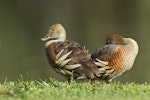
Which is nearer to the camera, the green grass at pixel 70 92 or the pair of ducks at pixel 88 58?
the green grass at pixel 70 92

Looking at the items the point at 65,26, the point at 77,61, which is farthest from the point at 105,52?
the point at 65,26

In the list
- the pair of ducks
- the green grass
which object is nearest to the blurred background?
the pair of ducks

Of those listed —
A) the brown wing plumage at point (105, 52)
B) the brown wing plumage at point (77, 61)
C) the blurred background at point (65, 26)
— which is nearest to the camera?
the brown wing plumage at point (77, 61)

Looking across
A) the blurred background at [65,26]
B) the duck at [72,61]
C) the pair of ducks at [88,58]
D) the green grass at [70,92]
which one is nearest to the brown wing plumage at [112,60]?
the pair of ducks at [88,58]

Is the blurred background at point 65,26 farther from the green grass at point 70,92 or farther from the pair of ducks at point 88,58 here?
the green grass at point 70,92

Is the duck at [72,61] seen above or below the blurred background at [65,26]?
above

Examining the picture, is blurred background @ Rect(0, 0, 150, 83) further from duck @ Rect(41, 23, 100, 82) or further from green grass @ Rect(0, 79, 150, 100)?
green grass @ Rect(0, 79, 150, 100)
